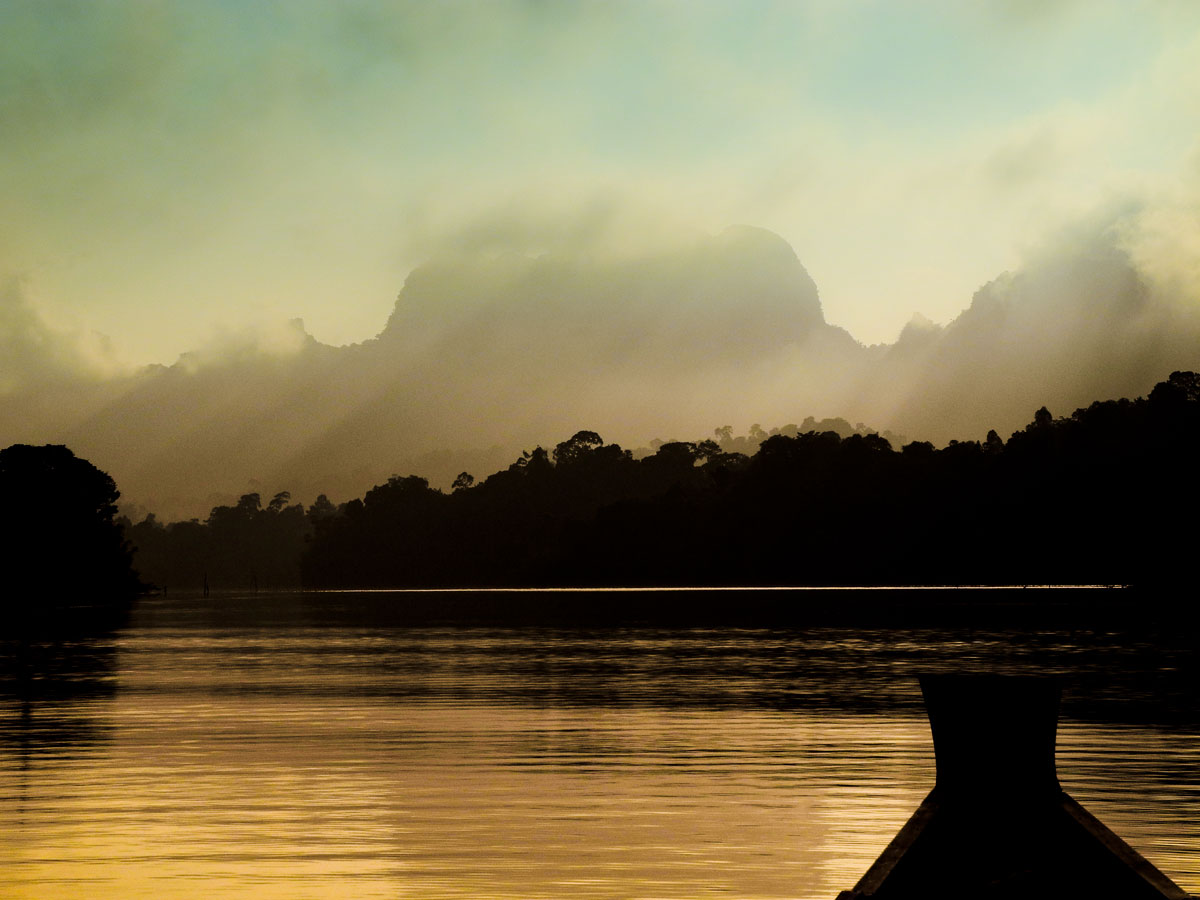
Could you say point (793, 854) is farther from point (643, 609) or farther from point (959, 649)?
point (643, 609)

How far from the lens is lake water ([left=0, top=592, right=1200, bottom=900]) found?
63.5 feet

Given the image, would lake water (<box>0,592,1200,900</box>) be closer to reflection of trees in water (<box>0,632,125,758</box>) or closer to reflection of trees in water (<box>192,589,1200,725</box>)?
reflection of trees in water (<box>0,632,125,758</box>)

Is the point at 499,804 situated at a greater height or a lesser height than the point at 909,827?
lesser

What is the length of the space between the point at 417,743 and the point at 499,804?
966 centimetres

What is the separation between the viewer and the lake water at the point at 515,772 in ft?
63.5

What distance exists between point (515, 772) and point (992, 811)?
1688 cm

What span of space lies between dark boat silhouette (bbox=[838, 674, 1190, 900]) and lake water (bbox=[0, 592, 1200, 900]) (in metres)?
5.28

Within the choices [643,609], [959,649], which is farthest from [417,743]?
Answer: [643,609]

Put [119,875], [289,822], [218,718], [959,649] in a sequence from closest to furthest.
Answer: [119,875]
[289,822]
[218,718]
[959,649]

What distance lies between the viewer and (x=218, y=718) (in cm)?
4078

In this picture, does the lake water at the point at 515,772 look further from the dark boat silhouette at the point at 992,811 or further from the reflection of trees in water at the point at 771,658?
the dark boat silhouette at the point at 992,811

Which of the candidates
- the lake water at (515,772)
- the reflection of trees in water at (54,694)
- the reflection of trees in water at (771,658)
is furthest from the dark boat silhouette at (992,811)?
the reflection of trees in water at (771,658)

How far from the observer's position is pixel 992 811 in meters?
12.8

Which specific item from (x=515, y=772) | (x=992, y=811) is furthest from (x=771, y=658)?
(x=992, y=811)
